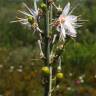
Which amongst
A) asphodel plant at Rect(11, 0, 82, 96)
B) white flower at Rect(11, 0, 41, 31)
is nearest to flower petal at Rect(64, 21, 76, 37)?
asphodel plant at Rect(11, 0, 82, 96)

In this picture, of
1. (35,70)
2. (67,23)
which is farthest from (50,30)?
(35,70)


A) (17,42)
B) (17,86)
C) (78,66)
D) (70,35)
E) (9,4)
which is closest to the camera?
(70,35)

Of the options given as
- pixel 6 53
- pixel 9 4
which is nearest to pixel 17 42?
pixel 6 53

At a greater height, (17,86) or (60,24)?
(60,24)

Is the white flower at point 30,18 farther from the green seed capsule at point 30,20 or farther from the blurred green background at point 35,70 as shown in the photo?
the blurred green background at point 35,70

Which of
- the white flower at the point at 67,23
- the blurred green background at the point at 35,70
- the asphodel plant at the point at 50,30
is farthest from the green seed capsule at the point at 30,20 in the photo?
the blurred green background at the point at 35,70

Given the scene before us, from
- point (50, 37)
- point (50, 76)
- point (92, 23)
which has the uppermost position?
point (50, 37)

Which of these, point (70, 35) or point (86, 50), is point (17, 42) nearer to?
point (86, 50)

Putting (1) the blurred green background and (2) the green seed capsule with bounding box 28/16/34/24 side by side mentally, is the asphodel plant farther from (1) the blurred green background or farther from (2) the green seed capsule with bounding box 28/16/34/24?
(1) the blurred green background
